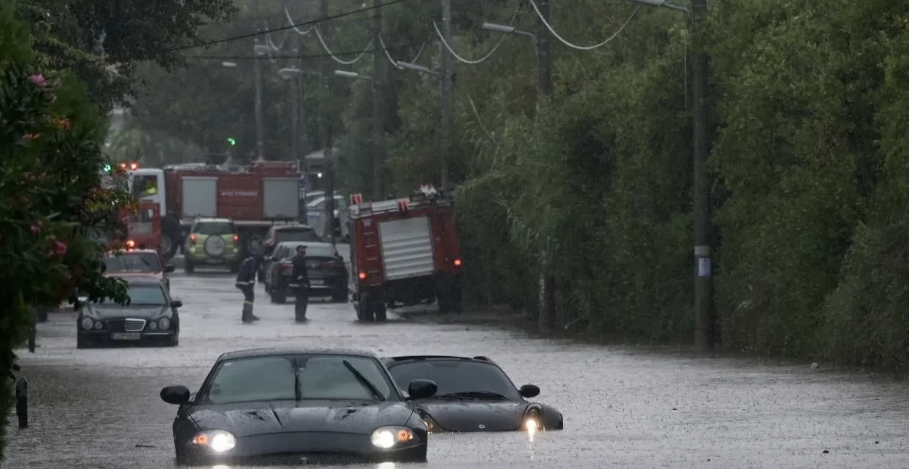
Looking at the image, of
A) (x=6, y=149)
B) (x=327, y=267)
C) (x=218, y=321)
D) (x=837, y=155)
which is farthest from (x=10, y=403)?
(x=327, y=267)

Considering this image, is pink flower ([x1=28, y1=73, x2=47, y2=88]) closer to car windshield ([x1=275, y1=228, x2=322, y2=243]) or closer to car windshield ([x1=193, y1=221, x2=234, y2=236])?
car windshield ([x1=275, y1=228, x2=322, y2=243])

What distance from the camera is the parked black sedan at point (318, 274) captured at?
50.0 meters

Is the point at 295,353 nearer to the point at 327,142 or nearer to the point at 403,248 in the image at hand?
the point at 403,248

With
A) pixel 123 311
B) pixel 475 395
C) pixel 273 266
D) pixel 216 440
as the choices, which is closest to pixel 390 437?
pixel 216 440

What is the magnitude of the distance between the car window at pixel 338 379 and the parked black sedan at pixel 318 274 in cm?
3506

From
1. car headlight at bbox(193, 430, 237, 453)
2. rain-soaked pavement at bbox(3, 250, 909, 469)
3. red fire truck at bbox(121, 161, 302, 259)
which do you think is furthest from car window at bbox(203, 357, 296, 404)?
red fire truck at bbox(121, 161, 302, 259)

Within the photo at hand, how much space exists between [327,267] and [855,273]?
2550 centimetres

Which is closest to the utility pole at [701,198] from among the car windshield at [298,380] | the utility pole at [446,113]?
the car windshield at [298,380]

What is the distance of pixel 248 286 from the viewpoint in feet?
141

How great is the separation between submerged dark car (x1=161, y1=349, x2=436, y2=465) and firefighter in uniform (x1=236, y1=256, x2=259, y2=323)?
2757 cm

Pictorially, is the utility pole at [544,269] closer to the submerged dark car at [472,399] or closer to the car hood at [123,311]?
the car hood at [123,311]

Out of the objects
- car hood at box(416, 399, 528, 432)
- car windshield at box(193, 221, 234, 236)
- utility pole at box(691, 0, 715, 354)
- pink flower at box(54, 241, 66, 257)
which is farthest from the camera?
car windshield at box(193, 221, 234, 236)

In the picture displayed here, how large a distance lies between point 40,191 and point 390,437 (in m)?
4.27

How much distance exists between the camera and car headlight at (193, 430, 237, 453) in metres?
12.8
